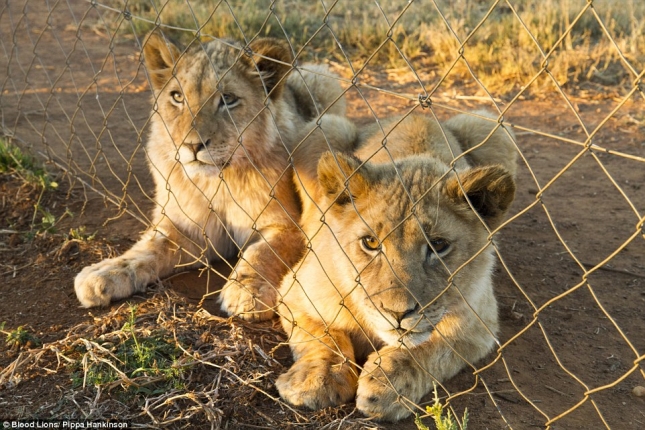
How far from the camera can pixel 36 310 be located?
13.1 ft

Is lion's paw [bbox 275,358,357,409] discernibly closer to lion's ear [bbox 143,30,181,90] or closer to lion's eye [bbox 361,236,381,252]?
lion's eye [bbox 361,236,381,252]

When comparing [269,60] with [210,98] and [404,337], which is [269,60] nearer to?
[210,98]

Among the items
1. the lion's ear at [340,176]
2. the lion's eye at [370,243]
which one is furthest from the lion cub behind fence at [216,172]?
the lion's eye at [370,243]

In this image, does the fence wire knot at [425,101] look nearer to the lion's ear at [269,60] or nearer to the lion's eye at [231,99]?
the lion's ear at [269,60]

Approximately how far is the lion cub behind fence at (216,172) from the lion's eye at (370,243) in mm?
957

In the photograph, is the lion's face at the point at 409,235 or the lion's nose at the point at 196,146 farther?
the lion's nose at the point at 196,146

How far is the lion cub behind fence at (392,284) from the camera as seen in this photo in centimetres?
296

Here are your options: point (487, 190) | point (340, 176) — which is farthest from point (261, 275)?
point (487, 190)

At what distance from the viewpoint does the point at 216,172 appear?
4273 mm

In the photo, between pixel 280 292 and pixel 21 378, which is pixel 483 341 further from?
pixel 21 378

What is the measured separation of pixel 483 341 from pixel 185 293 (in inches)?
70.6

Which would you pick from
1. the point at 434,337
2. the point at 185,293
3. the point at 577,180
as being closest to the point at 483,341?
the point at 434,337

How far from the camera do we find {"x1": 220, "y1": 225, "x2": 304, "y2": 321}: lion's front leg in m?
4.01

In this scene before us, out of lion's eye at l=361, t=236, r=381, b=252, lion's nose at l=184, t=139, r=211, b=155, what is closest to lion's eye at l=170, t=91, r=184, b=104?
lion's nose at l=184, t=139, r=211, b=155
